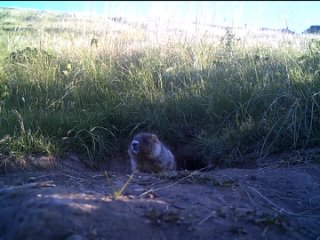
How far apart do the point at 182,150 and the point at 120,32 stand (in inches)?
140

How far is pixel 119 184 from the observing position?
3.58 metres

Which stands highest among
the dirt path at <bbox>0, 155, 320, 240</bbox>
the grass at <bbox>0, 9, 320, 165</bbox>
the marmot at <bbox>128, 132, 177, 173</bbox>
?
the grass at <bbox>0, 9, 320, 165</bbox>

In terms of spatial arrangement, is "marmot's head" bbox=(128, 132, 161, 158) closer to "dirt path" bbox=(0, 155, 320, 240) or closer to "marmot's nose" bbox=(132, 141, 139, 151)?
"marmot's nose" bbox=(132, 141, 139, 151)

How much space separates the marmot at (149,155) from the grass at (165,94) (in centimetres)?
35

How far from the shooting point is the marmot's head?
5.31 m

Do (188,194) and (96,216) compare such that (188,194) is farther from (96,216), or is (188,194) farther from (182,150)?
(182,150)

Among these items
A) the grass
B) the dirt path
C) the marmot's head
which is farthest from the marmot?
the dirt path

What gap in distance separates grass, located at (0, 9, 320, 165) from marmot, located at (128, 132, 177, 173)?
0.35 meters

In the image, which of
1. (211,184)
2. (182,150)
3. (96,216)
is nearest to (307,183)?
(211,184)

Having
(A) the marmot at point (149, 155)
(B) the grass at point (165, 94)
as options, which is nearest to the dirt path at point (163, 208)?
(B) the grass at point (165, 94)

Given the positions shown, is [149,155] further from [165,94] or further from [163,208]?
[163,208]

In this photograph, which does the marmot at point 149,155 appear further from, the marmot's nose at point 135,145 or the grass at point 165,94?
the grass at point 165,94

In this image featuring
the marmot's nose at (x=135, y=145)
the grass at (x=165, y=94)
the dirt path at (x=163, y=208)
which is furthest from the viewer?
the marmot's nose at (x=135, y=145)

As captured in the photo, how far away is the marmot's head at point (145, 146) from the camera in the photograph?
17.4 feet
